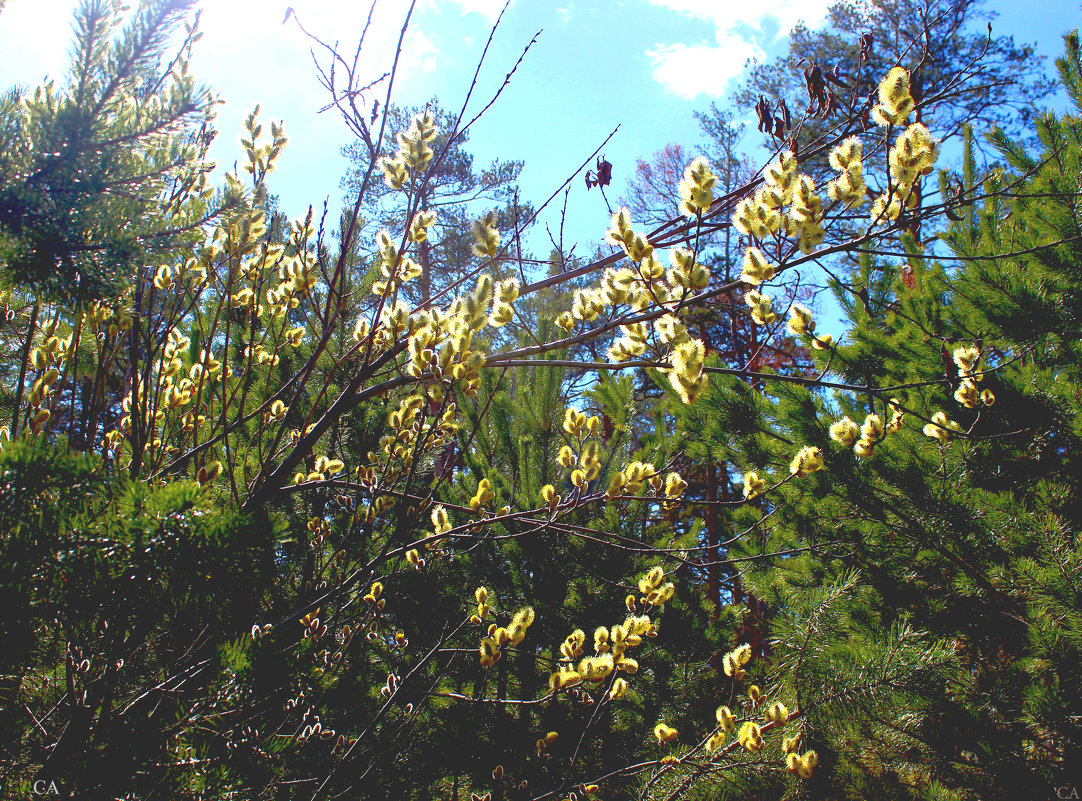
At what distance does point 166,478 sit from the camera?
162cm

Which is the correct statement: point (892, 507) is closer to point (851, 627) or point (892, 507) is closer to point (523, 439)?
point (851, 627)

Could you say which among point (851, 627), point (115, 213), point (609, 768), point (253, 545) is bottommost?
point (609, 768)

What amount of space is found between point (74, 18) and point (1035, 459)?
3.54 metres

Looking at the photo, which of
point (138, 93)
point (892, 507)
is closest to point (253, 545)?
point (138, 93)

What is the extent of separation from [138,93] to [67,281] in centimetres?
50

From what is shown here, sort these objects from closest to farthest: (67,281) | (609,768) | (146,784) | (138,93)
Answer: (146,784) → (67,281) → (138,93) → (609,768)

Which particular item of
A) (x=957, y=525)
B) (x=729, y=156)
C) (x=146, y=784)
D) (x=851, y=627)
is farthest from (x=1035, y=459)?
(x=729, y=156)

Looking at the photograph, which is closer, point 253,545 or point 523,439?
point 253,545

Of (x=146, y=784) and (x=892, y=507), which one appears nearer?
(x=146, y=784)

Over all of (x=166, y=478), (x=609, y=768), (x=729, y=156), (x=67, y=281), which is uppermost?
(x=729, y=156)

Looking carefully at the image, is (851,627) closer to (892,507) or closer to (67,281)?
(892,507)

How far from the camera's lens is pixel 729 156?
38.9 feet

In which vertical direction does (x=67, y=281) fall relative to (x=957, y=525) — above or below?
above

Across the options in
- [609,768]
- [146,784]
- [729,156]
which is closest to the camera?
[146,784]
